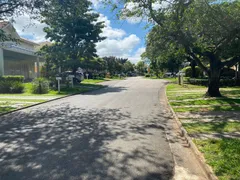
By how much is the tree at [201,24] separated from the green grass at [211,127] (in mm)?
4885

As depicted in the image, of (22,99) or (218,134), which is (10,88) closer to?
(22,99)

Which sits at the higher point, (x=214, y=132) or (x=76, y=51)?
(x=76, y=51)

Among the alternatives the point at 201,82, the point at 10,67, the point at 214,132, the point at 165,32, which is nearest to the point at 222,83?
the point at 201,82

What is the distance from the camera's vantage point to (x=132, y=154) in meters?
4.85

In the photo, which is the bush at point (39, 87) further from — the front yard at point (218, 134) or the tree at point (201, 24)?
the front yard at point (218, 134)

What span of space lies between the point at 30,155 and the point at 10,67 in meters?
39.3

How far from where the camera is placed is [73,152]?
502cm

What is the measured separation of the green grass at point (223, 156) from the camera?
3.66 m

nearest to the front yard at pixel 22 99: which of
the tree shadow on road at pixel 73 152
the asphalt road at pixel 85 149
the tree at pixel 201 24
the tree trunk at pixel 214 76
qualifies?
the asphalt road at pixel 85 149

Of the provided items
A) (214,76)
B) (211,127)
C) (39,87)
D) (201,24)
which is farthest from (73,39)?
(211,127)

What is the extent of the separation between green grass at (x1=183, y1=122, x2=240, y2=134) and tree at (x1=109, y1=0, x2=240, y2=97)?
489 centimetres

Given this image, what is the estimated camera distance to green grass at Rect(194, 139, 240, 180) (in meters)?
3.66

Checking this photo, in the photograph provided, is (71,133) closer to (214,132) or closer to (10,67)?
(214,132)

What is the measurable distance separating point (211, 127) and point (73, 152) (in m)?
4.20
